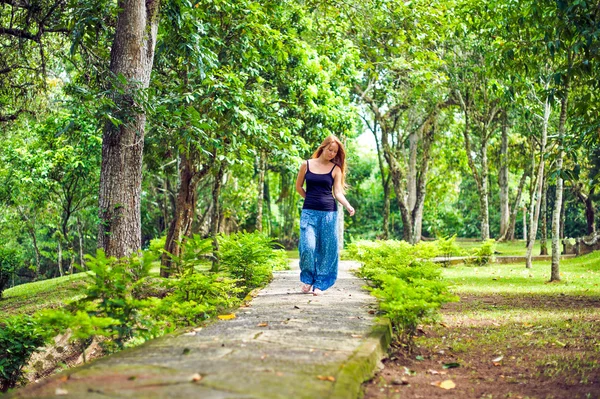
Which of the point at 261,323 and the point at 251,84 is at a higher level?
the point at 251,84

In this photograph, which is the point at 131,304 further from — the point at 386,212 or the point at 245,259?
the point at 386,212

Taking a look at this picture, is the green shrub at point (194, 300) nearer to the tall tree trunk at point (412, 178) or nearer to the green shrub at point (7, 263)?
the green shrub at point (7, 263)

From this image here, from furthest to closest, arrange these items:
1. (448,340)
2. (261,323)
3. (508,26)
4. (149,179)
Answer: (149,179)
(508,26)
(448,340)
(261,323)

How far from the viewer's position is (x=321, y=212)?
8.28 m

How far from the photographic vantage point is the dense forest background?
28.5ft

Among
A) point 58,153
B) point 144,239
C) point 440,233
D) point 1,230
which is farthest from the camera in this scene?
→ point 440,233

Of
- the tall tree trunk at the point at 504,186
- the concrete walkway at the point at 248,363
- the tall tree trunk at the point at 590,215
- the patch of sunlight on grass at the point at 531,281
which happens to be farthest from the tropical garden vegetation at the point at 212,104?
the tall tree trunk at the point at 590,215

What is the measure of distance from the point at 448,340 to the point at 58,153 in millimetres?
16583

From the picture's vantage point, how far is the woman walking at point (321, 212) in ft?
26.9

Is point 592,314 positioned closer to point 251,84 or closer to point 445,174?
point 251,84

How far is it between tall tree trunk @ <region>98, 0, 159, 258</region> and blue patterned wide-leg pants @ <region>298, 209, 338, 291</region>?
2.48 m

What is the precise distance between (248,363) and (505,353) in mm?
3235

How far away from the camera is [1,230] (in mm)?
30266

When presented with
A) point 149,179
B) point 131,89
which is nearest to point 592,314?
point 131,89
